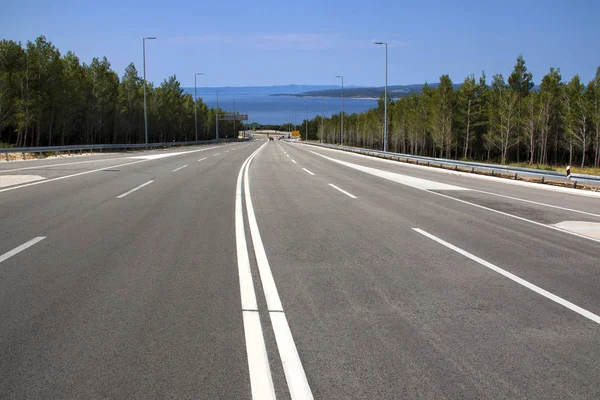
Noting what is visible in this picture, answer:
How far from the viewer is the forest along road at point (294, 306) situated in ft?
11.1

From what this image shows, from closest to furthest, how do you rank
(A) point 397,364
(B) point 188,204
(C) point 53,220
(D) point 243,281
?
(A) point 397,364
(D) point 243,281
(C) point 53,220
(B) point 188,204

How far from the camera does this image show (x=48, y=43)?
47.8 m

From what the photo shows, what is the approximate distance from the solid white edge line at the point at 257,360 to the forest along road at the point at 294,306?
0.01 metres

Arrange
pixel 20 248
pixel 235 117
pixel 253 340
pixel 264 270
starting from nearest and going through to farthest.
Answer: pixel 253 340, pixel 264 270, pixel 20 248, pixel 235 117

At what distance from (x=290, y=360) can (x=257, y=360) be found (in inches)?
9.8

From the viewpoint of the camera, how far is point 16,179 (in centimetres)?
1630

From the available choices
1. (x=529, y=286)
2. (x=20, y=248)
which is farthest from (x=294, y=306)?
(x=20, y=248)

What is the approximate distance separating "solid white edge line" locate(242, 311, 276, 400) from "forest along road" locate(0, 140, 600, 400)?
0.01m

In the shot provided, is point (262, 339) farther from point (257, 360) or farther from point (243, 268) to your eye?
point (243, 268)

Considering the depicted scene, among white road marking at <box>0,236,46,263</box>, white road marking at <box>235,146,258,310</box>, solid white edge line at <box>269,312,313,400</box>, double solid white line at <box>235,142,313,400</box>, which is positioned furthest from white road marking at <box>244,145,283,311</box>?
white road marking at <box>0,236,46,263</box>

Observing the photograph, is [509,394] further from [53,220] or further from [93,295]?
[53,220]

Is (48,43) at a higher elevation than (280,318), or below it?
higher

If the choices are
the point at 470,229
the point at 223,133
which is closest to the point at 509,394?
the point at 470,229

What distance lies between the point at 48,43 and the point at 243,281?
51.2 m
